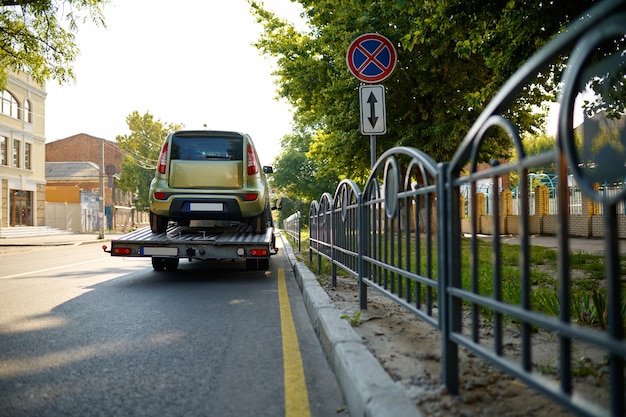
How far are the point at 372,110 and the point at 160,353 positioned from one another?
160 inches

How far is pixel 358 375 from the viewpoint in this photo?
2834 millimetres

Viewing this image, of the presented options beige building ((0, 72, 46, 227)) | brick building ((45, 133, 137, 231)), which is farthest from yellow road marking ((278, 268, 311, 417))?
brick building ((45, 133, 137, 231))

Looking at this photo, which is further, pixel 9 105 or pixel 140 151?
pixel 140 151

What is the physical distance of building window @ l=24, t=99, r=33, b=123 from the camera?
35438 millimetres

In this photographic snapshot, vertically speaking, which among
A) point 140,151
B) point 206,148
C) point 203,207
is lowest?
point 203,207

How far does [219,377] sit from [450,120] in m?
14.2

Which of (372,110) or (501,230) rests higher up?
(372,110)

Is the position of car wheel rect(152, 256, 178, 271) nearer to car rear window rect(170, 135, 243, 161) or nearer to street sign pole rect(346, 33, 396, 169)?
car rear window rect(170, 135, 243, 161)

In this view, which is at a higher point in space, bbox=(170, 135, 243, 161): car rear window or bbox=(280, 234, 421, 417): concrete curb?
bbox=(170, 135, 243, 161): car rear window

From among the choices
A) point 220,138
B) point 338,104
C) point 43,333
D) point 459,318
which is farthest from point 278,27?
point 459,318

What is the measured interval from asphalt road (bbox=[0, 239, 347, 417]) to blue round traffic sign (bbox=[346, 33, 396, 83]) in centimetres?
304

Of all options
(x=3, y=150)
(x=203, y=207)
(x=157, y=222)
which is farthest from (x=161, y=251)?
(x=3, y=150)

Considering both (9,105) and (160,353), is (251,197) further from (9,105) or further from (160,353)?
(9,105)

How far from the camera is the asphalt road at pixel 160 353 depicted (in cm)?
300
